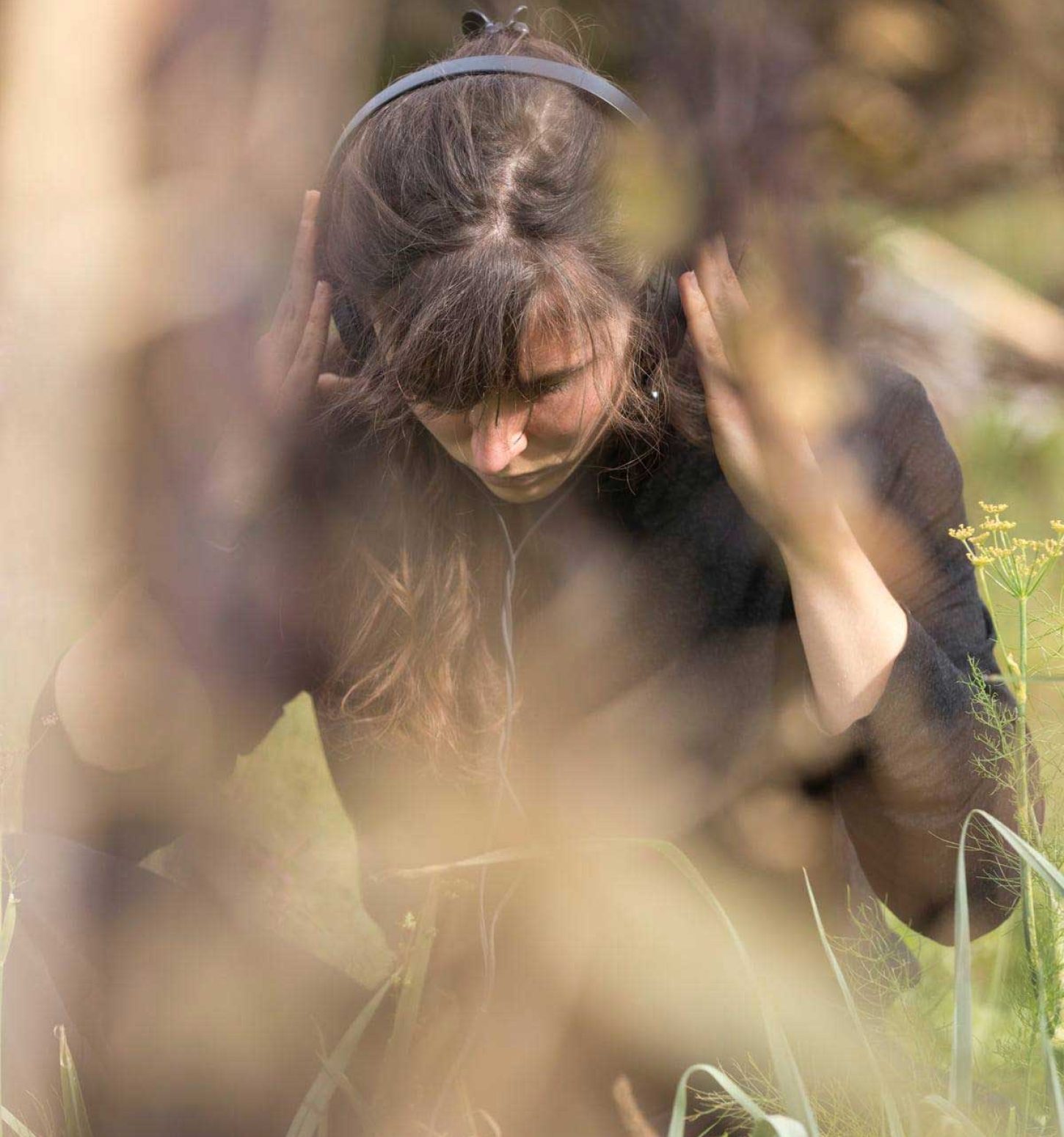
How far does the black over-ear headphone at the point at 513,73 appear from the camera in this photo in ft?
2.49

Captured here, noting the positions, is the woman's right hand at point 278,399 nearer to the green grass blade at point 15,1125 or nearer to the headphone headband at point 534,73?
the headphone headband at point 534,73

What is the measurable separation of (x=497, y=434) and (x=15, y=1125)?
51 centimetres

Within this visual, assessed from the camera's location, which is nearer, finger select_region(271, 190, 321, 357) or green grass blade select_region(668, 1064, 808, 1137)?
green grass blade select_region(668, 1064, 808, 1137)

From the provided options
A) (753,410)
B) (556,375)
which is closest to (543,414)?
(556,375)

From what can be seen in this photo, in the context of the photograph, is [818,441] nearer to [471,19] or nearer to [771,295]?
[771,295]

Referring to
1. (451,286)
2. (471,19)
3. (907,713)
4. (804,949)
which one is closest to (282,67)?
(471,19)

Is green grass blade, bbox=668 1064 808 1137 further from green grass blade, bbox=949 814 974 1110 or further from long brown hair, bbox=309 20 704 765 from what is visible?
long brown hair, bbox=309 20 704 765

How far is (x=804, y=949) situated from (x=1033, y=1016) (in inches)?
16.8

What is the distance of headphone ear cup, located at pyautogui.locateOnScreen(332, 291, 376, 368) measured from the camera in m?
0.85

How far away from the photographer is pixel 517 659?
1.02 metres

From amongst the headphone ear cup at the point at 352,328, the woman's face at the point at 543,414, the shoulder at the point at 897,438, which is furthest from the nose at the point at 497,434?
the shoulder at the point at 897,438

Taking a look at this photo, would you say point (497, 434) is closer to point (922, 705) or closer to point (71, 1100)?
point (922, 705)

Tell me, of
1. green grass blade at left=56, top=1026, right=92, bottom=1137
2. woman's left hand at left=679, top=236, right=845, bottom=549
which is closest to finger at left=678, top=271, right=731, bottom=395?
woman's left hand at left=679, top=236, right=845, bottom=549

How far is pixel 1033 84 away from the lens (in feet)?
3.01
